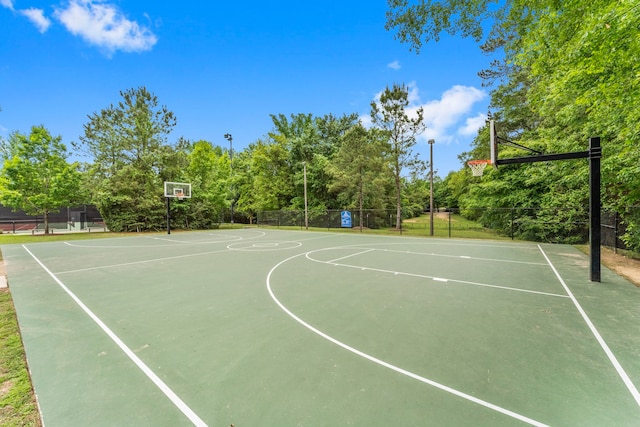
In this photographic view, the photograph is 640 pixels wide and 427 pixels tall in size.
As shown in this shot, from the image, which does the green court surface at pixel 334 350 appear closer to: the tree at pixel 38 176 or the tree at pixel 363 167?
the tree at pixel 363 167

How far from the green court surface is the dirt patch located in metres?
0.37

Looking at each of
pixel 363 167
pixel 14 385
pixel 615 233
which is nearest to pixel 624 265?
pixel 615 233

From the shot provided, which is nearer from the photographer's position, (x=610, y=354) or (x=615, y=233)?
(x=610, y=354)

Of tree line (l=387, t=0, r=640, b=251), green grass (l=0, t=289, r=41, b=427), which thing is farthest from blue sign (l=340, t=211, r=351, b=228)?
green grass (l=0, t=289, r=41, b=427)

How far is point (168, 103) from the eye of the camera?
2488cm

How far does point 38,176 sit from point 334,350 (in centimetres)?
2641

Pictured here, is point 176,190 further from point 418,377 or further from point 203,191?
point 418,377

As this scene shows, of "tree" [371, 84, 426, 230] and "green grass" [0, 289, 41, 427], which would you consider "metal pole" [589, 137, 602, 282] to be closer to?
"green grass" [0, 289, 41, 427]

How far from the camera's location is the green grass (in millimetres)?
2229

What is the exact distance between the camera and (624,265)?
8227 millimetres

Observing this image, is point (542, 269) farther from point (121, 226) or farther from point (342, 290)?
point (121, 226)

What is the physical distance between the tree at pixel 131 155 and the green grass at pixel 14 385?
70.4 feet

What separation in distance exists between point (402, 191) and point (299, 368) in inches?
1037

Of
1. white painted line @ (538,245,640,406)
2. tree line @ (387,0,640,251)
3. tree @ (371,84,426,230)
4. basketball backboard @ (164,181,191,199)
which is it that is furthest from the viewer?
tree @ (371,84,426,230)
